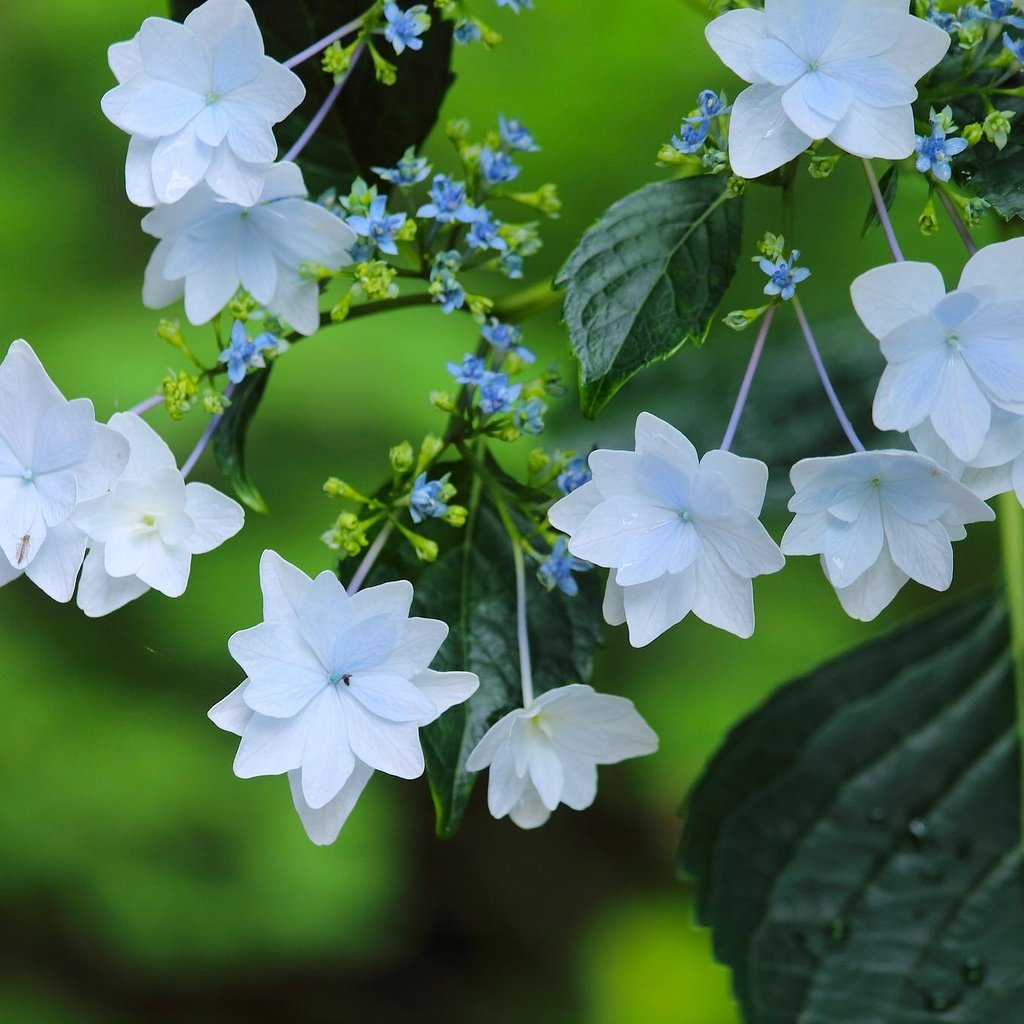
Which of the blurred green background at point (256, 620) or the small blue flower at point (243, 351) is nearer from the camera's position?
the small blue flower at point (243, 351)

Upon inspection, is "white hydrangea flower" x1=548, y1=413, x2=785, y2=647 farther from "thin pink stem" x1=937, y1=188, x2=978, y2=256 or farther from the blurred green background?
the blurred green background

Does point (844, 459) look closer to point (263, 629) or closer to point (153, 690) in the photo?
point (263, 629)

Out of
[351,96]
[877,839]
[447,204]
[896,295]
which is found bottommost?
[877,839]

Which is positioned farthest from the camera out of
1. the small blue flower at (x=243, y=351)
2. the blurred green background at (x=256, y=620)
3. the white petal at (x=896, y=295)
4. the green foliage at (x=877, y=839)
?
the blurred green background at (x=256, y=620)

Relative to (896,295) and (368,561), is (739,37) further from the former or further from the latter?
(368,561)

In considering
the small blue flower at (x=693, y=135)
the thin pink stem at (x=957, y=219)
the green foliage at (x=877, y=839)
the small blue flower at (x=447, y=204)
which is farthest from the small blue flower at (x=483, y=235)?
the green foliage at (x=877, y=839)

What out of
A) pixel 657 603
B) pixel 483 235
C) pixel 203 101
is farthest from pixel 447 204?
pixel 657 603

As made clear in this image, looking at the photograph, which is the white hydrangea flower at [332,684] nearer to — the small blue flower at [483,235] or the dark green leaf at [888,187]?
the small blue flower at [483,235]
